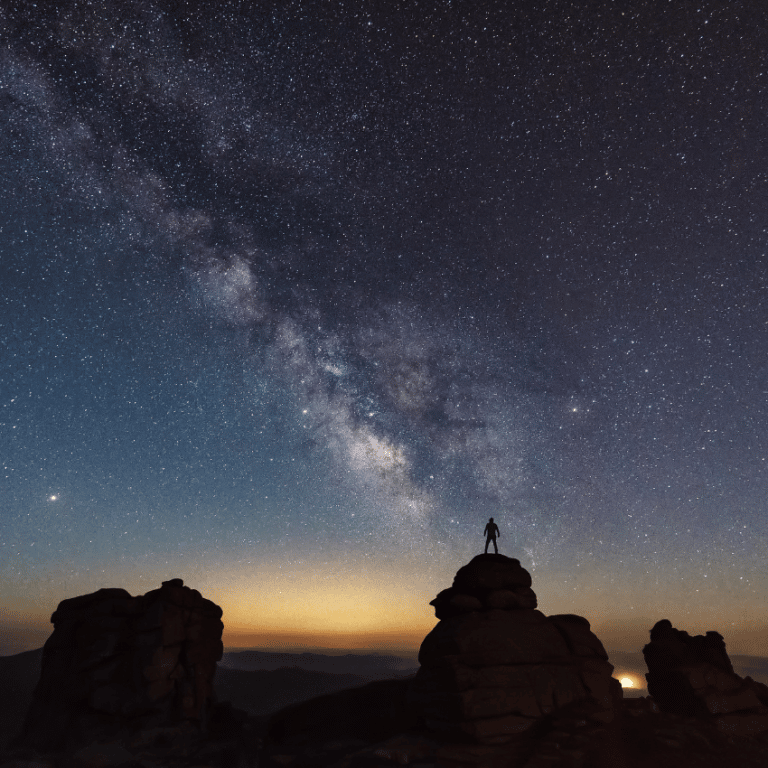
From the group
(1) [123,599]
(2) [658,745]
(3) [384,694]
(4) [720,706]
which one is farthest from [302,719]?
(4) [720,706]

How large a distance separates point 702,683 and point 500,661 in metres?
13.9

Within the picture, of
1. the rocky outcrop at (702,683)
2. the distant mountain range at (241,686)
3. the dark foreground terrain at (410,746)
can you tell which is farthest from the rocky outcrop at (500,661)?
the distant mountain range at (241,686)

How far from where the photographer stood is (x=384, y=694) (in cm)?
3769

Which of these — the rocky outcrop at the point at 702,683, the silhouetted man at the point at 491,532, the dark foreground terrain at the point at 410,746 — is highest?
the silhouetted man at the point at 491,532

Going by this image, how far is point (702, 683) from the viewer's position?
3019 centimetres

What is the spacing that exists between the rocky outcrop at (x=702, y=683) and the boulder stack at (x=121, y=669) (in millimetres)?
34173

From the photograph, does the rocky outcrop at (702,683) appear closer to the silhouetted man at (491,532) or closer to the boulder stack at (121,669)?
the silhouetted man at (491,532)

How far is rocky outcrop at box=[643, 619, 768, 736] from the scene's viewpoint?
28328mm

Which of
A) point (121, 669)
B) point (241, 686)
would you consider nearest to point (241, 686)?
point (241, 686)

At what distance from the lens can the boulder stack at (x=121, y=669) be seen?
3569 cm

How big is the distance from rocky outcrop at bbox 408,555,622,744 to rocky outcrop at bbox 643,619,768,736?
4.86 meters

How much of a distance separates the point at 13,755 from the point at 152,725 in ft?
27.5

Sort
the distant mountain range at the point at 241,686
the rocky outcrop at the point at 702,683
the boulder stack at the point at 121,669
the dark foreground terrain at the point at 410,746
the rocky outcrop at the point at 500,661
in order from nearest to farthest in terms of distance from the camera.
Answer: the dark foreground terrain at the point at 410,746, the rocky outcrop at the point at 500,661, the rocky outcrop at the point at 702,683, the boulder stack at the point at 121,669, the distant mountain range at the point at 241,686

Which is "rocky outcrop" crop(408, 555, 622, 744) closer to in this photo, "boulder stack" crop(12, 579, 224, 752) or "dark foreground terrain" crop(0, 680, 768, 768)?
"dark foreground terrain" crop(0, 680, 768, 768)
